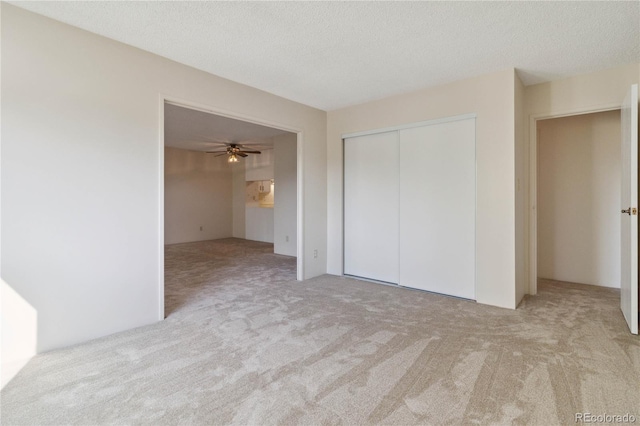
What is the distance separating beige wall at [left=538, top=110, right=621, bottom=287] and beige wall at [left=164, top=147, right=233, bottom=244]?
793 centimetres

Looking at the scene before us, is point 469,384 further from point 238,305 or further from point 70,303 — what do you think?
point 70,303

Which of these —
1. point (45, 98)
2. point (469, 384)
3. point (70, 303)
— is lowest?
point (469, 384)

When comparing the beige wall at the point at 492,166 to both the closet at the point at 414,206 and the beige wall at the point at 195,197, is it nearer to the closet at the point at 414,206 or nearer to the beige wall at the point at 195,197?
the closet at the point at 414,206

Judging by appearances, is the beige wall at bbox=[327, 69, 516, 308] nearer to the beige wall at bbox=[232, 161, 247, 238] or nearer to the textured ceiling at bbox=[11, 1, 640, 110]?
the textured ceiling at bbox=[11, 1, 640, 110]

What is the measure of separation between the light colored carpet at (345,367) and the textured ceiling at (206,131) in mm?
3006

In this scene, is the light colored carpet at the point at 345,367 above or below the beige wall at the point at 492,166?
below

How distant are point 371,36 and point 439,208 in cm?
215

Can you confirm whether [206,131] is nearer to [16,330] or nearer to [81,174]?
[81,174]

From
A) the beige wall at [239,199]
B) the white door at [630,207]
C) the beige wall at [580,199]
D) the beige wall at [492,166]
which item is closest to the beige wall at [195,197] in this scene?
the beige wall at [239,199]

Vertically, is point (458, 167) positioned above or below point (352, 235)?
above

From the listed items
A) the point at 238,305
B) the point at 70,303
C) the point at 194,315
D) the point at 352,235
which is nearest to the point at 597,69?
the point at 352,235

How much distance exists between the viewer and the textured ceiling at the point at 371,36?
7.25 ft

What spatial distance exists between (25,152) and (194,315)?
75.2 inches

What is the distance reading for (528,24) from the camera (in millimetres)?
2410
